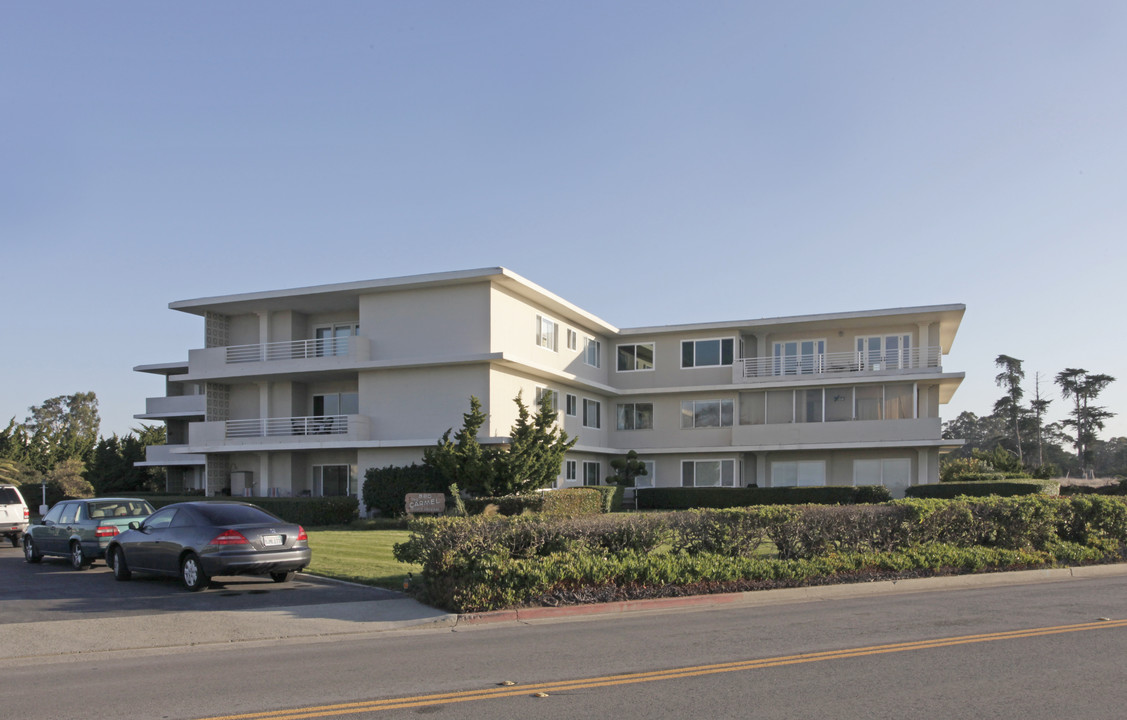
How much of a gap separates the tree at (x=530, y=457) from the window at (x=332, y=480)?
8079 mm

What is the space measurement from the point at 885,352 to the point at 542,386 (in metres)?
15.5

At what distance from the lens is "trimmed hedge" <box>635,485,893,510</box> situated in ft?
124

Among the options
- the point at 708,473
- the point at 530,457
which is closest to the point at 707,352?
the point at 708,473

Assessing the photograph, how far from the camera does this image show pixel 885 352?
41594 mm

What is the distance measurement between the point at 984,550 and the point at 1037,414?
8201cm

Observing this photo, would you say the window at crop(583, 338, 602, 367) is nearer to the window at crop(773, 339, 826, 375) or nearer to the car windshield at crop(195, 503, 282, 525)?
the window at crop(773, 339, 826, 375)

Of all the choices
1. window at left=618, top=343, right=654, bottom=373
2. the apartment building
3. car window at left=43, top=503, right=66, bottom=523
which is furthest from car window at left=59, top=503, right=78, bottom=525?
window at left=618, top=343, right=654, bottom=373

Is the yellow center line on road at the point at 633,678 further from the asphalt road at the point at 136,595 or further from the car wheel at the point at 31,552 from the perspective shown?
the car wheel at the point at 31,552

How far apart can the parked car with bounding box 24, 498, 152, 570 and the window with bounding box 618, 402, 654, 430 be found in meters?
27.7

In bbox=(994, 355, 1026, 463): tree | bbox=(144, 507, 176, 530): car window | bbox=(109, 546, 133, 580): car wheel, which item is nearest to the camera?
bbox=(144, 507, 176, 530): car window

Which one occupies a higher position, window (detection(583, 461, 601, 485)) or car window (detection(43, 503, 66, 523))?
car window (detection(43, 503, 66, 523))

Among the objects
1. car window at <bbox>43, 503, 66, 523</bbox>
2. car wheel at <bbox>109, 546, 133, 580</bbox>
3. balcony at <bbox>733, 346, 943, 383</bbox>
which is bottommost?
car wheel at <bbox>109, 546, 133, 580</bbox>

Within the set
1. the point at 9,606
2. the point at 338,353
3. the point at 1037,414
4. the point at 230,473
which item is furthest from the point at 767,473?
the point at 1037,414

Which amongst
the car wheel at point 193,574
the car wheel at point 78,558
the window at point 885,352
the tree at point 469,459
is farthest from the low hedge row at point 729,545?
the window at point 885,352
